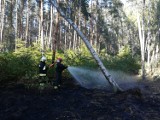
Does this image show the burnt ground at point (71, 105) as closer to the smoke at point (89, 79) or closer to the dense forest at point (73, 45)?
the dense forest at point (73, 45)

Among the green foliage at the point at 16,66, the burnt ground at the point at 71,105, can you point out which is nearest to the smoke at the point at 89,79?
the green foliage at the point at 16,66

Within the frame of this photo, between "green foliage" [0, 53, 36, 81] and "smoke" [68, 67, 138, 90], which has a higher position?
"green foliage" [0, 53, 36, 81]

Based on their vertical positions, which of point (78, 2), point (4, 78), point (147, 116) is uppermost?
point (78, 2)

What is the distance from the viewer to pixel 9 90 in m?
12.9

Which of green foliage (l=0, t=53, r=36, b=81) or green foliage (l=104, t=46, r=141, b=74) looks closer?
green foliage (l=0, t=53, r=36, b=81)

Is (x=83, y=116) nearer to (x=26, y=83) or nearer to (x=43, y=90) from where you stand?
(x=43, y=90)

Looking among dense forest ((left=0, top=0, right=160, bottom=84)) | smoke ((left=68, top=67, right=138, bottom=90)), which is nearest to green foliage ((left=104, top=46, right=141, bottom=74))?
dense forest ((left=0, top=0, right=160, bottom=84))

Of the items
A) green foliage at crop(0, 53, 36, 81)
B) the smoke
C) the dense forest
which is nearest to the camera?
green foliage at crop(0, 53, 36, 81)

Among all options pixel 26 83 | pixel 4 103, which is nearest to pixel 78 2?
pixel 26 83

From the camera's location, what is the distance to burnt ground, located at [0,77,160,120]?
9.40 meters

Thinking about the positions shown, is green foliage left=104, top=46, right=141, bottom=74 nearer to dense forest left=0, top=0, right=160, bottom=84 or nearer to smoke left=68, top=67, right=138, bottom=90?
dense forest left=0, top=0, right=160, bottom=84

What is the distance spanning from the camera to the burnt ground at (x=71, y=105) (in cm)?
940

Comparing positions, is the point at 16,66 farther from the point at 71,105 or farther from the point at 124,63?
the point at 124,63

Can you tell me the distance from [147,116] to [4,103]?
5633mm
